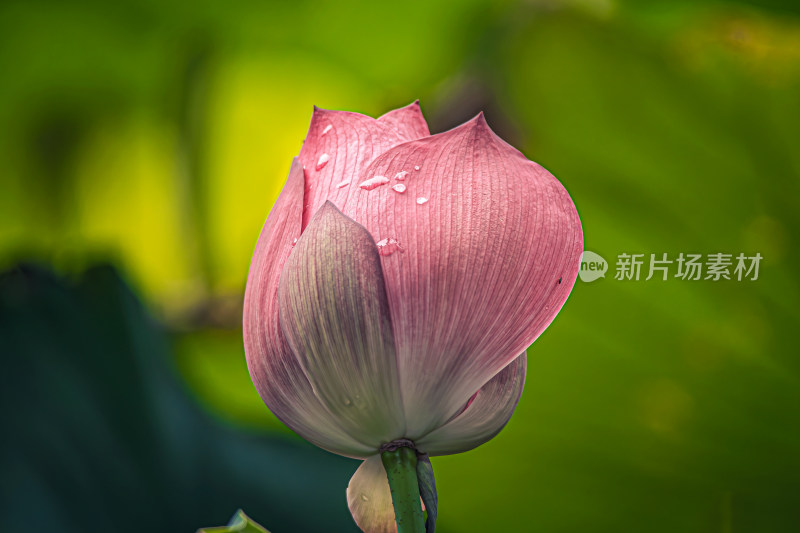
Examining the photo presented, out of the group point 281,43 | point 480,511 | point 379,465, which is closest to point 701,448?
point 480,511

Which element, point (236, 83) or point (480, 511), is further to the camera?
point (236, 83)

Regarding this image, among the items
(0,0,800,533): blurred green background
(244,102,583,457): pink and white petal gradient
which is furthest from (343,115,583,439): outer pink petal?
(0,0,800,533): blurred green background

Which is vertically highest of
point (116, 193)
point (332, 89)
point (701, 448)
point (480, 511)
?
point (332, 89)

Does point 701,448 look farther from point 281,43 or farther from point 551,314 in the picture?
point 281,43

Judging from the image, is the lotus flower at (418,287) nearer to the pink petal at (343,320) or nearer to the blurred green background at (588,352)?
the pink petal at (343,320)

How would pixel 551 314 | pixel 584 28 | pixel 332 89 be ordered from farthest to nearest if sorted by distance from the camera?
1. pixel 332 89
2. pixel 584 28
3. pixel 551 314

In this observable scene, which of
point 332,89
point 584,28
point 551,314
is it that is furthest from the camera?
point 332,89

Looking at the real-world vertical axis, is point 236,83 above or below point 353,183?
above
